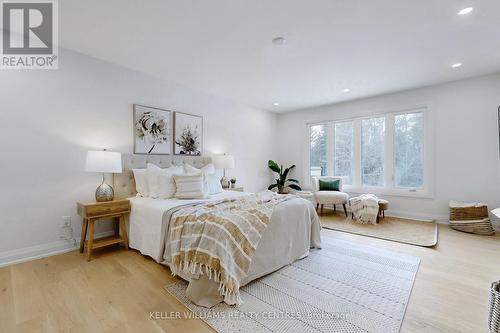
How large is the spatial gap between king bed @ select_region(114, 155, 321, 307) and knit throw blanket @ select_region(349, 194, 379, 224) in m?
1.65

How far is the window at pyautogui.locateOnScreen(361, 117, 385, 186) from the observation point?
460 cm

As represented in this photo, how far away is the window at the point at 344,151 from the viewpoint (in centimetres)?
500

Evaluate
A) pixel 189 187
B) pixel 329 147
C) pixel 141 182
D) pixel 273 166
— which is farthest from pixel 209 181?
pixel 329 147

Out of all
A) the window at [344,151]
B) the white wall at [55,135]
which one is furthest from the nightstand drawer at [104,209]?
the window at [344,151]

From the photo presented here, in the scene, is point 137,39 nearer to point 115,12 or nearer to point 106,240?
point 115,12

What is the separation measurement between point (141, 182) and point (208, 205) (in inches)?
49.4

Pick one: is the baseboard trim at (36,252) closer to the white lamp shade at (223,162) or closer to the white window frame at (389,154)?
the white lamp shade at (223,162)

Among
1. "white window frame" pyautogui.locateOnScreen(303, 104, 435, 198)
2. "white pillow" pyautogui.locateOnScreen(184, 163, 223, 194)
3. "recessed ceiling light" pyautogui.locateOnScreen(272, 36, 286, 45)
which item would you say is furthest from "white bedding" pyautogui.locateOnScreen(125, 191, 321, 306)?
"white window frame" pyautogui.locateOnScreen(303, 104, 435, 198)

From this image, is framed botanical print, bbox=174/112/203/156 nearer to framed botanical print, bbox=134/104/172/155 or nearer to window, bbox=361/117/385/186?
framed botanical print, bbox=134/104/172/155

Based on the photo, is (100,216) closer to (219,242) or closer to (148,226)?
(148,226)

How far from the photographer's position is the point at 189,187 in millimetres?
2916

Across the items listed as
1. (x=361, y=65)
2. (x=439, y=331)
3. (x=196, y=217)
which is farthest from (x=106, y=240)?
(x=361, y=65)

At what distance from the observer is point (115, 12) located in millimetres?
2035

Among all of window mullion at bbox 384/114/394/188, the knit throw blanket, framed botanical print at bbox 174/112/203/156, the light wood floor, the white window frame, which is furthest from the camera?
window mullion at bbox 384/114/394/188
